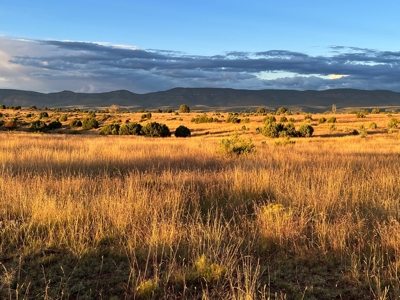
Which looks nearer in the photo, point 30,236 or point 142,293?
point 142,293

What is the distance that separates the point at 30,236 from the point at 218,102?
187778 millimetres

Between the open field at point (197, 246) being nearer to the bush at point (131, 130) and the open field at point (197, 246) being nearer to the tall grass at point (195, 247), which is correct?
the tall grass at point (195, 247)

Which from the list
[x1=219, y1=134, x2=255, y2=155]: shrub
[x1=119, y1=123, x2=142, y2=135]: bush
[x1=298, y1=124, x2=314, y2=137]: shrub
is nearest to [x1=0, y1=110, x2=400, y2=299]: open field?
[x1=219, y1=134, x2=255, y2=155]: shrub

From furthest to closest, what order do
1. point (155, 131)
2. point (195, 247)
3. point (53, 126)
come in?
point (53, 126)
point (155, 131)
point (195, 247)

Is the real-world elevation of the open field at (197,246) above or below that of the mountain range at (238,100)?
below

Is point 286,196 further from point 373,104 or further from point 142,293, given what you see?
point 373,104

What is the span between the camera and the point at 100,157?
41.7 ft

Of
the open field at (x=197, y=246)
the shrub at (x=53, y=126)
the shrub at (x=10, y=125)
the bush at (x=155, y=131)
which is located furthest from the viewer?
the shrub at (x=53, y=126)

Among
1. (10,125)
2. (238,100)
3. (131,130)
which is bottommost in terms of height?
(131,130)

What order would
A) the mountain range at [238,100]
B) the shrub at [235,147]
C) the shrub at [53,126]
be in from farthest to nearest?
the mountain range at [238,100]
the shrub at [53,126]
the shrub at [235,147]

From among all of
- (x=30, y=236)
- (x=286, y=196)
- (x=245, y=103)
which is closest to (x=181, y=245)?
(x=30, y=236)

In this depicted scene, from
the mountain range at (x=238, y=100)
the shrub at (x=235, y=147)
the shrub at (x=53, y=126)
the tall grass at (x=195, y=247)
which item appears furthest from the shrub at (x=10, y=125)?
the mountain range at (x=238, y=100)

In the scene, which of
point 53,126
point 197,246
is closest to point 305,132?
point 197,246

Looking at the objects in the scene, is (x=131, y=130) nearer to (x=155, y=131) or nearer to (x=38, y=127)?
(x=155, y=131)
